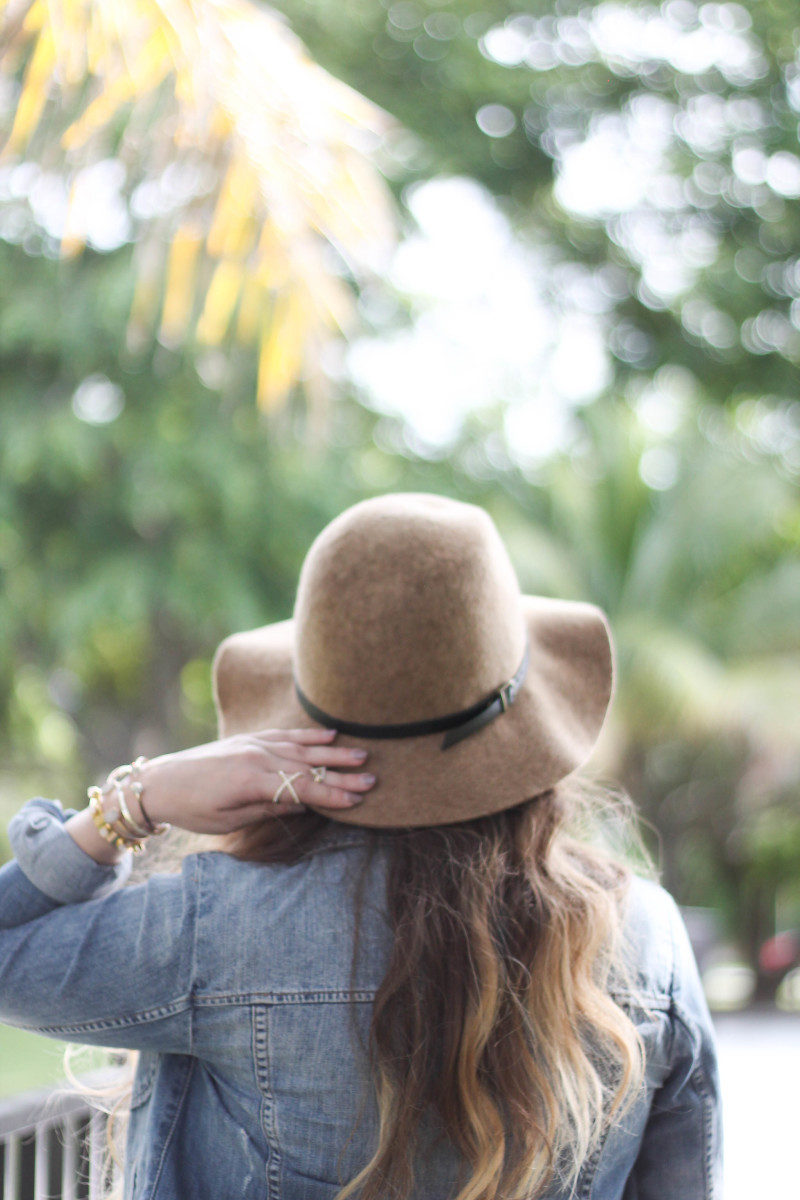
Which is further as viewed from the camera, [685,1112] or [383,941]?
[685,1112]

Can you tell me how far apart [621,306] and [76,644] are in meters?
7.35

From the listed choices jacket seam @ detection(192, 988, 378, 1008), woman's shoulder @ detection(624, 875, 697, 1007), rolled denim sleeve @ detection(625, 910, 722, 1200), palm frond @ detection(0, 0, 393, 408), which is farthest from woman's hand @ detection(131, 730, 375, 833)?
palm frond @ detection(0, 0, 393, 408)

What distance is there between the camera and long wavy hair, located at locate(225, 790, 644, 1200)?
1167 mm

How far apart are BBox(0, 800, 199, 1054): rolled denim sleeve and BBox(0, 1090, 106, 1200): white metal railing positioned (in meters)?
0.88

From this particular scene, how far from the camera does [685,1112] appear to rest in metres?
1.39

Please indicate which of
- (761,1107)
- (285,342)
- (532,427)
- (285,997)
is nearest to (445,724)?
(285,997)

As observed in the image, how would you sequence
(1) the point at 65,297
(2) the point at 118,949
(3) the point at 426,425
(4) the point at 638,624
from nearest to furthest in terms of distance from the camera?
(2) the point at 118,949, (1) the point at 65,297, (4) the point at 638,624, (3) the point at 426,425

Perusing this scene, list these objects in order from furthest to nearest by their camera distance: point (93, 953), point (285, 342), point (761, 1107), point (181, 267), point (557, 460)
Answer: point (557, 460)
point (761, 1107)
point (285, 342)
point (181, 267)
point (93, 953)

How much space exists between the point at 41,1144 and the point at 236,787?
4.75ft

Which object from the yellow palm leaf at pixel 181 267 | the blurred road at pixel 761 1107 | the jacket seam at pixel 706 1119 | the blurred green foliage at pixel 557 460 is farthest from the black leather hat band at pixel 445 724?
the blurred green foliage at pixel 557 460

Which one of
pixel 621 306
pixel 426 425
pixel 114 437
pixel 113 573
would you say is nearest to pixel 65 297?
pixel 114 437

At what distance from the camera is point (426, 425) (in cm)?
966

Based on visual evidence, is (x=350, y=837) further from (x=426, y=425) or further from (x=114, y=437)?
(x=426, y=425)

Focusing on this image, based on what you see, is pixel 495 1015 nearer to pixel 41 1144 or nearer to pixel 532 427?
pixel 41 1144
